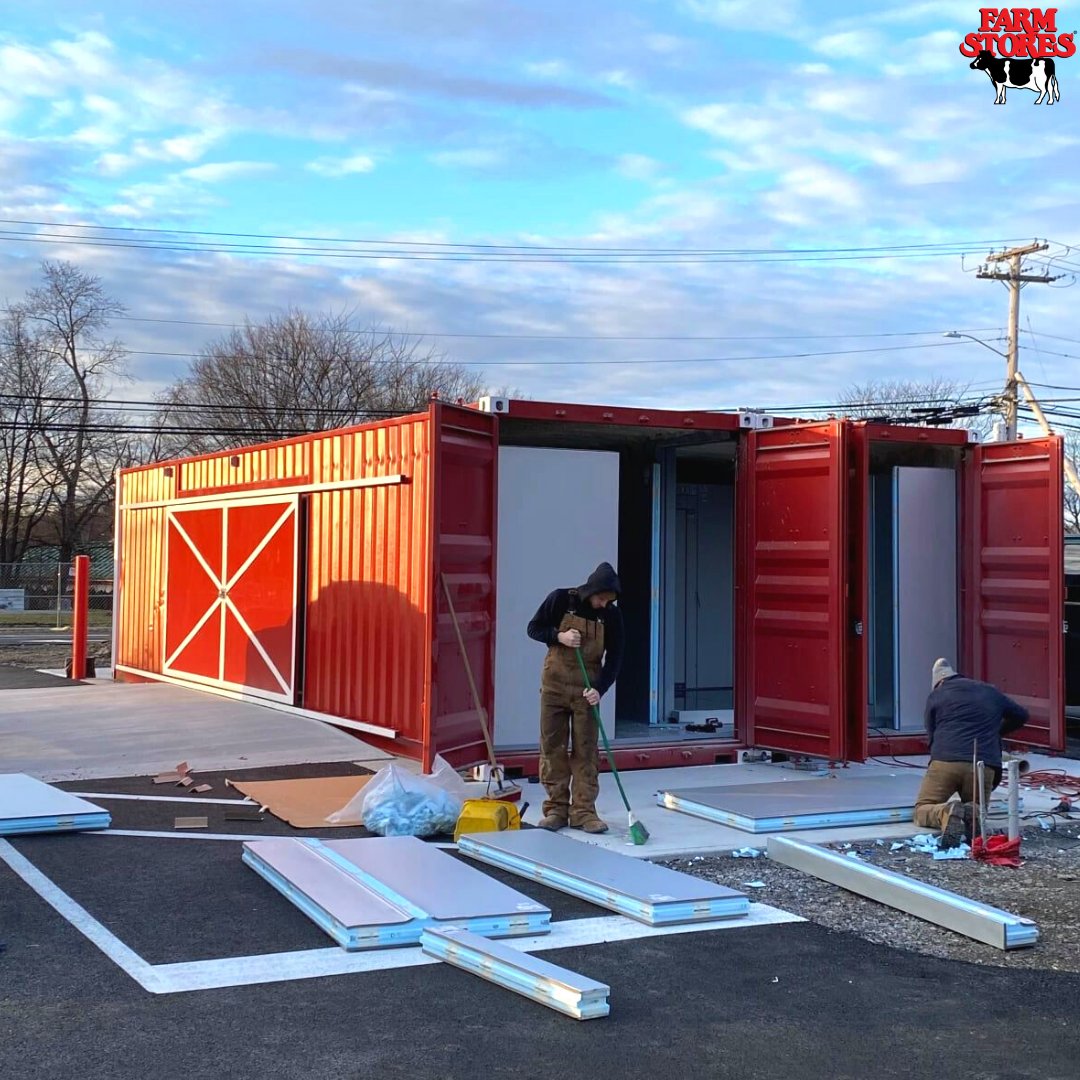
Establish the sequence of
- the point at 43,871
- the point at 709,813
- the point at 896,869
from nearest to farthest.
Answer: the point at 43,871, the point at 896,869, the point at 709,813

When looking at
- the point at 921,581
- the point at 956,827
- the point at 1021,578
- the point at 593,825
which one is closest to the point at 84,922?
the point at 593,825

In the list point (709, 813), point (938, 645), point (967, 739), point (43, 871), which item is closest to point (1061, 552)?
point (938, 645)

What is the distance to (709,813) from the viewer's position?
8.46 m

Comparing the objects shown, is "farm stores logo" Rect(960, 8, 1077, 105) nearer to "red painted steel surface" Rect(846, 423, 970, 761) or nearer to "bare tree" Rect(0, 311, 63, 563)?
"red painted steel surface" Rect(846, 423, 970, 761)

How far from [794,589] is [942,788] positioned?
283 cm

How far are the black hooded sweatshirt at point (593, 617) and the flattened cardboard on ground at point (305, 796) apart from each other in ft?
5.70

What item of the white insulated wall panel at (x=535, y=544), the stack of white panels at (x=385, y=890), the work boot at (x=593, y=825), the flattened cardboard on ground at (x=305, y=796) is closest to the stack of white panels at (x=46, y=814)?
the flattened cardboard on ground at (x=305, y=796)

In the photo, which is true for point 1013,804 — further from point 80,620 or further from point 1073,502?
point 1073,502

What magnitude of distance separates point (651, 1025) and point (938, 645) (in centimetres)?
805

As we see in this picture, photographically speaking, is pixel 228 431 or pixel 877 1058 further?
pixel 228 431

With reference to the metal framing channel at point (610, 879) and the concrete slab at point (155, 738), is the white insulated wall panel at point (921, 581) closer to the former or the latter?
the concrete slab at point (155, 738)

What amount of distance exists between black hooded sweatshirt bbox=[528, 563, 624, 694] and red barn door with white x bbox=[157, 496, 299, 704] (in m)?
4.27

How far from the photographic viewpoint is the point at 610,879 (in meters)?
6.42

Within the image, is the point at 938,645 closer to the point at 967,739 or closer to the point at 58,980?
the point at 967,739
